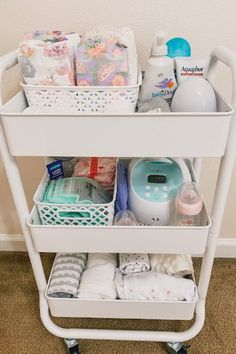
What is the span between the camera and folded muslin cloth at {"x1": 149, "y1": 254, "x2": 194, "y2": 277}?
943 millimetres

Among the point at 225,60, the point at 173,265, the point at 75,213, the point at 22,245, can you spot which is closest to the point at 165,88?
the point at 225,60

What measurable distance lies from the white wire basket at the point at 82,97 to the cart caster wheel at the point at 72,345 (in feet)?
2.34

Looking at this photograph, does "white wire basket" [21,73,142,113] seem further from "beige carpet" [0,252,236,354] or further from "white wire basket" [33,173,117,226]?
"beige carpet" [0,252,236,354]

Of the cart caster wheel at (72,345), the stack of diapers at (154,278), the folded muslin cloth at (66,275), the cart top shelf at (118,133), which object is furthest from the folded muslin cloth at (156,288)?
the cart top shelf at (118,133)

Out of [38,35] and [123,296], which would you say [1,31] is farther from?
[123,296]

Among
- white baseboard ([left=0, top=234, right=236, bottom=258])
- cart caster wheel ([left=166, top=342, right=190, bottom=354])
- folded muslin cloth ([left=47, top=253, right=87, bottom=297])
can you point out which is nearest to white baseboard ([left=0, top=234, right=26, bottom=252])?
white baseboard ([left=0, top=234, right=236, bottom=258])

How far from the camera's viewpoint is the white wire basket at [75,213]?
0.80 metres

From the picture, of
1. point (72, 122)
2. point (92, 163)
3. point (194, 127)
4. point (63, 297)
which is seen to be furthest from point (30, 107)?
point (63, 297)

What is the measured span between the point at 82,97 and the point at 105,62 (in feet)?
0.29

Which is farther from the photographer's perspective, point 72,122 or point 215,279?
point 215,279

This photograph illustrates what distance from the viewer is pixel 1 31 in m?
0.96

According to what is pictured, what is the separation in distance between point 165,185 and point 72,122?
320 mm

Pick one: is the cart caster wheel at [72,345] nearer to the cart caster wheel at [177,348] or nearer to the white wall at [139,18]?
Result: the cart caster wheel at [177,348]

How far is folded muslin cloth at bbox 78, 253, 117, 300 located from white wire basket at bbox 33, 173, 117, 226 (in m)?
0.21
